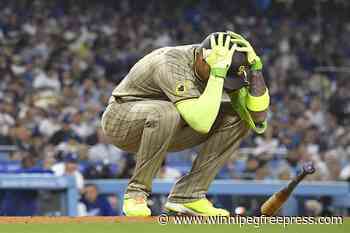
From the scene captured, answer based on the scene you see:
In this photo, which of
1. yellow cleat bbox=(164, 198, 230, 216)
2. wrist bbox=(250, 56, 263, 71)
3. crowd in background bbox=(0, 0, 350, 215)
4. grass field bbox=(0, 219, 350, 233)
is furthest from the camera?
crowd in background bbox=(0, 0, 350, 215)

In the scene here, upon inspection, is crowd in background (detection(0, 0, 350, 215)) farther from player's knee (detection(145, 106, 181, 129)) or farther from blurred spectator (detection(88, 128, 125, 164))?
player's knee (detection(145, 106, 181, 129))

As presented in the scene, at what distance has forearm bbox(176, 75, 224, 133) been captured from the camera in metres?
5.33

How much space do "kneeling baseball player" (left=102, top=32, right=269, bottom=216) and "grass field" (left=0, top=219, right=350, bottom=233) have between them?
0.84 metres

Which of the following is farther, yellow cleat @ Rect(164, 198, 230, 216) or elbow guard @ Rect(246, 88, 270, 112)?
yellow cleat @ Rect(164, 198, 230, 216)

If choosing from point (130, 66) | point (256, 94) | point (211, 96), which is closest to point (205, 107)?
point (211, 96)

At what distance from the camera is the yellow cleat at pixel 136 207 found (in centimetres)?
550

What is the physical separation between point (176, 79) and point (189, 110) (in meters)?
0.22

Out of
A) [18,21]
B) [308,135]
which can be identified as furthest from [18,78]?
[308,135]

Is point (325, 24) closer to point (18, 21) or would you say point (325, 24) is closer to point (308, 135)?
point (308, 135)

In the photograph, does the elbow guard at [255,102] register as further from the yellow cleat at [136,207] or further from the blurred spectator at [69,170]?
the blurred spectator at [69,170]

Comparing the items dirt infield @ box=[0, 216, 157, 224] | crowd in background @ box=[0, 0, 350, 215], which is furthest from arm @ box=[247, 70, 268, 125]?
crowd in background @ box=[0, 0, 350, 215]

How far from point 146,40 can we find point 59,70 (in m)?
2.44

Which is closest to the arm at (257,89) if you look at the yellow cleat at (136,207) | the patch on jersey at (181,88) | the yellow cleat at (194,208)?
the patch on jersey at (181,88)

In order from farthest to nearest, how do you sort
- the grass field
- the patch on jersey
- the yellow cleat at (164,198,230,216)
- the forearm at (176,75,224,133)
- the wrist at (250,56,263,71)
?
1. the yellow cleat at (164,198,230,216)
2. the wrist at (250,56,263,71)
3. the patch on jersey
4. the forearm at (176,75,224,133)
5. the grass field
